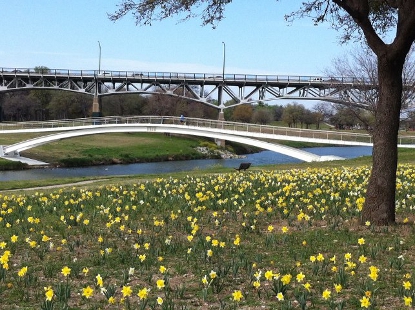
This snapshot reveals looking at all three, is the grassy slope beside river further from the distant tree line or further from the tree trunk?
the tree trunk

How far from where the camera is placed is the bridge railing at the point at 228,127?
36.3 meters

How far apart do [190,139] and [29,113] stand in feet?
120

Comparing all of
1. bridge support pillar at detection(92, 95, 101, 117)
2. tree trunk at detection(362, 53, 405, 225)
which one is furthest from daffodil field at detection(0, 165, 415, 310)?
bridge support pillar at detection(92, 95, 101, 117)

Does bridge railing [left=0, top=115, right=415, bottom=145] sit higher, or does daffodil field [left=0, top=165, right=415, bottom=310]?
bridge railing [left=0, top=115, right=415, bottom=145]

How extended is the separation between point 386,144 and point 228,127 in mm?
35053

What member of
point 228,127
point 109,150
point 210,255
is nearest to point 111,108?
point 109,150

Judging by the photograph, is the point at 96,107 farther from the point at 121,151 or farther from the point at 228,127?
the point at 228,127

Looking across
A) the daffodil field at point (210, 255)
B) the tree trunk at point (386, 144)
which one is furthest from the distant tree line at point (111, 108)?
the tree trunk at point (386, 144)

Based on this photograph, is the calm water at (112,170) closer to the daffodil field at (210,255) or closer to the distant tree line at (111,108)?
the daffodil field at (210,255)

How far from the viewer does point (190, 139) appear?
73.2 m

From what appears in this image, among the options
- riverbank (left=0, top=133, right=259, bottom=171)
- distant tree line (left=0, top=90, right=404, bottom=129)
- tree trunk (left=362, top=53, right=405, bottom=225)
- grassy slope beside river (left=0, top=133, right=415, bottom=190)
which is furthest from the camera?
distant tree line (left=0, top=90, right=404, bottom=129)

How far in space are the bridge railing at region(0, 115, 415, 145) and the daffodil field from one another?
26519 mm

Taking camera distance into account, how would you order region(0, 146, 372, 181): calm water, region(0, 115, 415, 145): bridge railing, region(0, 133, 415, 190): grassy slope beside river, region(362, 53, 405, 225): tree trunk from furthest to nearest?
1. region(0, 133, 415, 190): grassy slope beside river
2. region(0, 146, 372, 181): calm water
3. region(0, 115, 415, 145): bridge railing
4. region(362, 53, 405, 225): tree trunk

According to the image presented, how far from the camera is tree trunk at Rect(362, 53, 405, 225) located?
759 cm
